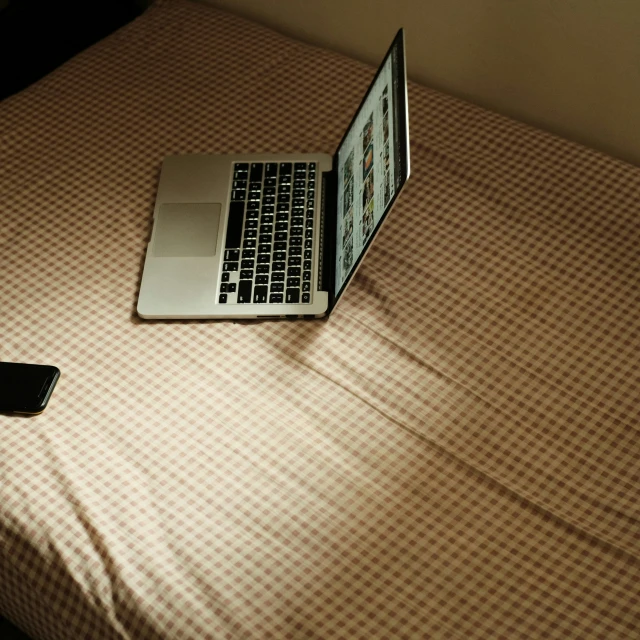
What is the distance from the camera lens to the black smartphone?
38.4 inches

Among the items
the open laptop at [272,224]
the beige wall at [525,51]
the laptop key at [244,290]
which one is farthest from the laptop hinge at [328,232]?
the beige wall at [525,51]

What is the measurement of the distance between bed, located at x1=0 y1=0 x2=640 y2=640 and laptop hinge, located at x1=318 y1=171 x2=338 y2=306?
0.15 feet

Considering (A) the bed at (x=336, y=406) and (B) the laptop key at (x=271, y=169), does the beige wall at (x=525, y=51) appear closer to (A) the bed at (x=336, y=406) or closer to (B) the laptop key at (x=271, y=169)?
(A) the bed at (x=336, y=406)

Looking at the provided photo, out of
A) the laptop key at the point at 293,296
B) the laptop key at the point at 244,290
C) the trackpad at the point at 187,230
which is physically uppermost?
the trackpad at the point at 187,230

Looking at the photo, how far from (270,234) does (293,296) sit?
12cm

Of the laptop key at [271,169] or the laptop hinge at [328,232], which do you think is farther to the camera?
the laptop key at [271,169]

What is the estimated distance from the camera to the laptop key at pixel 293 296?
1.06 metres

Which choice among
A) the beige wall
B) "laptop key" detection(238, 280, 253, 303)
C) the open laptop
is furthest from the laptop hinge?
the beige wall

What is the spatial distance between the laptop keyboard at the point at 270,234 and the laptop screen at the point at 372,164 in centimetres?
5

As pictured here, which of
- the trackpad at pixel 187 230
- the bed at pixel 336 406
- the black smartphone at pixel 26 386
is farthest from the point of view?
the trackpad at pixel 187 230

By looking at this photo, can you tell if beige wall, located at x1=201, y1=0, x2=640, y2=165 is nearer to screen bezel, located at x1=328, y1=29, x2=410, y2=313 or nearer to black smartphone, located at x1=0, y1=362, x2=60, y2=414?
screen bezel, located at x1=328, y1=29, x2=410, y2=313

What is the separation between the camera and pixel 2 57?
1620 millimetres

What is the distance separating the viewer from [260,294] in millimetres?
1066

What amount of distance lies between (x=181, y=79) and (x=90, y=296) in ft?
1.62
